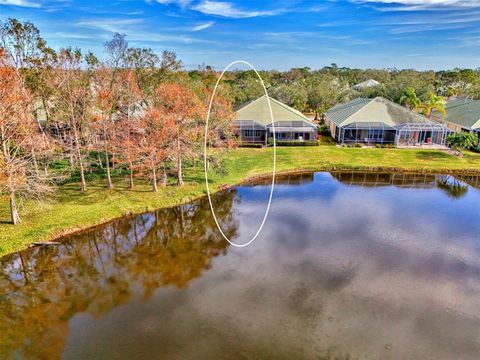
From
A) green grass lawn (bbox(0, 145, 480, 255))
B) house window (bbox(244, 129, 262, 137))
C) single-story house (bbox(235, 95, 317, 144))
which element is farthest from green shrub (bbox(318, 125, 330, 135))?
house window (bbox(244, 129, 262, 137))

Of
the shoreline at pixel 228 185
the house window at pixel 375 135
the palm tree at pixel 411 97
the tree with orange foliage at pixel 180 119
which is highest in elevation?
the palm tree at pixel 411 97

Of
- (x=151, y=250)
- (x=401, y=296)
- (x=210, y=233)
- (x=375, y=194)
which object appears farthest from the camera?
(x=375, y=194)

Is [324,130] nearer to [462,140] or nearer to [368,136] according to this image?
[368,136]

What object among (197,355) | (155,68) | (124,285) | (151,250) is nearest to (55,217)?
(151,250)

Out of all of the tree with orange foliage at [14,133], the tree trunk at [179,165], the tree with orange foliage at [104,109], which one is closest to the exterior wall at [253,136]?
the tree trunk at [179,165]

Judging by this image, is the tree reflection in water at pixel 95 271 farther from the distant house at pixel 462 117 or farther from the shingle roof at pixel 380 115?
the distant house at pixel 462 117

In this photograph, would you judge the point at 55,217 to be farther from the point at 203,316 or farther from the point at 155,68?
the point at 155,68
